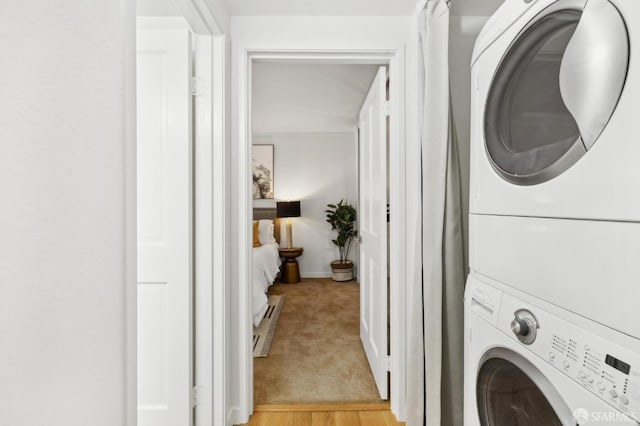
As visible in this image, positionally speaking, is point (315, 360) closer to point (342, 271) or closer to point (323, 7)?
point (323, 7)

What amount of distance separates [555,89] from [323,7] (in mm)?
1403

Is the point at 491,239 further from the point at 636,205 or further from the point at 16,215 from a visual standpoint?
the point at 16,215

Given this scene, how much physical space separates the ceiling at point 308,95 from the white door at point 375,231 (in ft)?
1.96

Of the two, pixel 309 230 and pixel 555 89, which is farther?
pixel 309 230

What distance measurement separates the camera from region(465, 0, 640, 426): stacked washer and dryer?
621 millimetres

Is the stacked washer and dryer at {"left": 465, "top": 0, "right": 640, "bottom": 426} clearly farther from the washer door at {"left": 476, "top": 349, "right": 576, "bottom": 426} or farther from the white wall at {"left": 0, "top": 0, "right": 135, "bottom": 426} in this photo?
the white wall at {"left": 0, "top": 0, "right": 135, "bottom": 426}

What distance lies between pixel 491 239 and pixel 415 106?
3.44 feet

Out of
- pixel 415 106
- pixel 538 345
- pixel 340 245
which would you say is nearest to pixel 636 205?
pixel 538 345

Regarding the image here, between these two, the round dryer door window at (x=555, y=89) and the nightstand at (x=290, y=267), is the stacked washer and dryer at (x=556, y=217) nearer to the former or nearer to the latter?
the round dryer door window at (x=555, y=89)

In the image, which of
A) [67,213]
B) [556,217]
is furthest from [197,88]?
[556,217]

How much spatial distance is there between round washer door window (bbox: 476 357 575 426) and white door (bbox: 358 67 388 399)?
3.14ft

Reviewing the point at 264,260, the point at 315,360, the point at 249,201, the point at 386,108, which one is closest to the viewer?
the point at 249,201

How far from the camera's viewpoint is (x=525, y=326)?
0.85 m

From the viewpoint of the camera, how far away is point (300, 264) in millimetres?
5438
